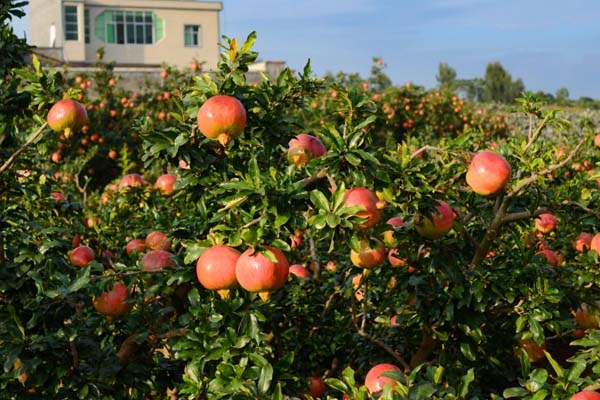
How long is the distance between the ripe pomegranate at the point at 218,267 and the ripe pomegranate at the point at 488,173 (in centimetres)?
83

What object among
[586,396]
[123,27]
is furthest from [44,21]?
[586,396]

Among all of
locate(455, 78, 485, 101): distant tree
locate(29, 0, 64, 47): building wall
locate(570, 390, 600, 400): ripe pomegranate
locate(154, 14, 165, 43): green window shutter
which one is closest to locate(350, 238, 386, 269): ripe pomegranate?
locate(570, 390, 600, 400): ripe pomegranate

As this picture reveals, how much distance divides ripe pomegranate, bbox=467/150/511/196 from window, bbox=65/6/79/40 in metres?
41.9

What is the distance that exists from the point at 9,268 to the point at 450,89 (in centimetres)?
1358

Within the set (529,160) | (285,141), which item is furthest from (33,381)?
(529,160)

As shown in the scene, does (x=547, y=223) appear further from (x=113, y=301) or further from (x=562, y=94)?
(x=562, y=94)

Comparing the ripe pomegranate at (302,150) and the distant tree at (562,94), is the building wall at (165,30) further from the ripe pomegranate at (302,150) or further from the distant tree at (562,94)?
the ripe pomegranate at (302,150)

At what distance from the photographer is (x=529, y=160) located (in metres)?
2.86

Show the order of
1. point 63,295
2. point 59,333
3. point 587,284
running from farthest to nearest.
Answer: point 587,284, point 59,333, point 63,295

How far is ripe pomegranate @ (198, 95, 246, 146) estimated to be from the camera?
223 centimetres

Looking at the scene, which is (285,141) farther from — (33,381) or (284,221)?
(33,381)

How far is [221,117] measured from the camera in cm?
222

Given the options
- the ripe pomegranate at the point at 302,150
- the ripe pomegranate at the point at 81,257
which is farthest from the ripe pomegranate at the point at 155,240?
the ripe pomegranate at the point at 302,150

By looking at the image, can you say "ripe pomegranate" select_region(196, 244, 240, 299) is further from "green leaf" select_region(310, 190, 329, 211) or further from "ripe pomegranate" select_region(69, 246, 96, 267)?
"ripe pomegranate" select_region(69, 246, 96, 267)
